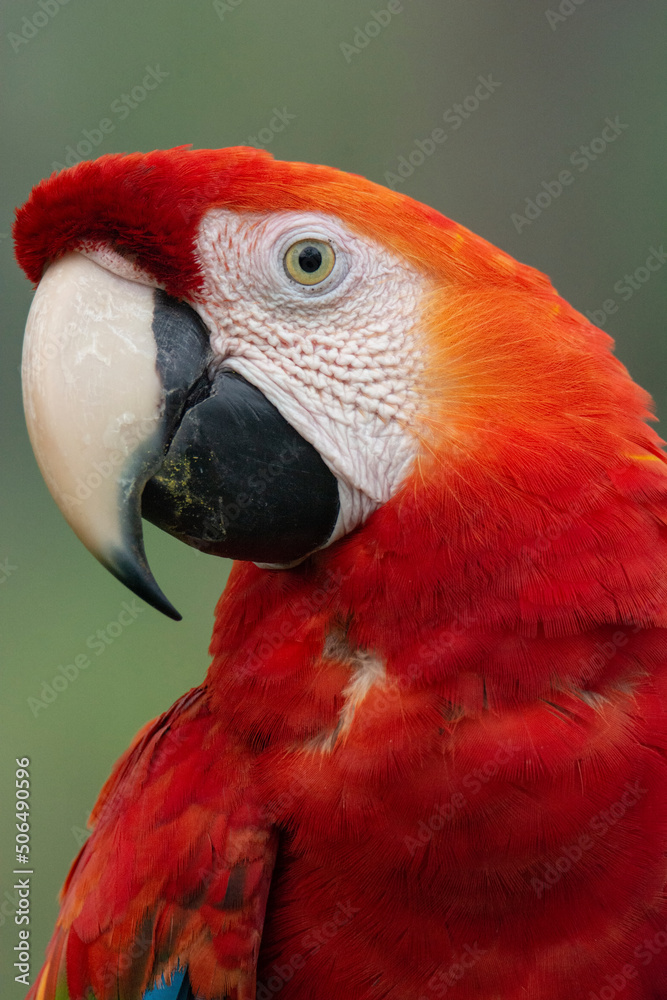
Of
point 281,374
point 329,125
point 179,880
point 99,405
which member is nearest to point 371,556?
point 281,374

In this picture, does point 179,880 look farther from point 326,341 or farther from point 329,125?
point 329,125

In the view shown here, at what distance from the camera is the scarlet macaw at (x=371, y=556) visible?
86 cm

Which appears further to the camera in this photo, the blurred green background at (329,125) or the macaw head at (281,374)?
the blurred green background at (329,125)

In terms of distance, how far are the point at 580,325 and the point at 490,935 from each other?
71 centimetres

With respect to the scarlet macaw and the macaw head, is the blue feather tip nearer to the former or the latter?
the scarlet macaw

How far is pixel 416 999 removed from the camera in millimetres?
889

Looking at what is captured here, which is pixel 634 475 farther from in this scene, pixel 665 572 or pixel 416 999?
pixel 416 999

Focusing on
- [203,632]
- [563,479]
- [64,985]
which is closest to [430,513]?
[563,479]

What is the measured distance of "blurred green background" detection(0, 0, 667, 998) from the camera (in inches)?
120

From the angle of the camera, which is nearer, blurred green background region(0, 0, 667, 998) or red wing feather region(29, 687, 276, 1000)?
red wing feather region(29, 687, 276, 1000)

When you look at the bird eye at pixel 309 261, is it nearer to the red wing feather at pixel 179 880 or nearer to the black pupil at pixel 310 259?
the black pupil at pixel 310 259

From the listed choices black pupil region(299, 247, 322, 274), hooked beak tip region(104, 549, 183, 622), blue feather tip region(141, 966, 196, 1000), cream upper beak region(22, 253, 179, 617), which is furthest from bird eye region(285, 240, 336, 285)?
blue feather tip region(141, 966, 196, 1000)

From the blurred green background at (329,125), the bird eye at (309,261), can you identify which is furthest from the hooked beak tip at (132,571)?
the blurred green background at (329,125)

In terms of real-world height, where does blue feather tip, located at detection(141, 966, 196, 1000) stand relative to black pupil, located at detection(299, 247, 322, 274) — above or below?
below
